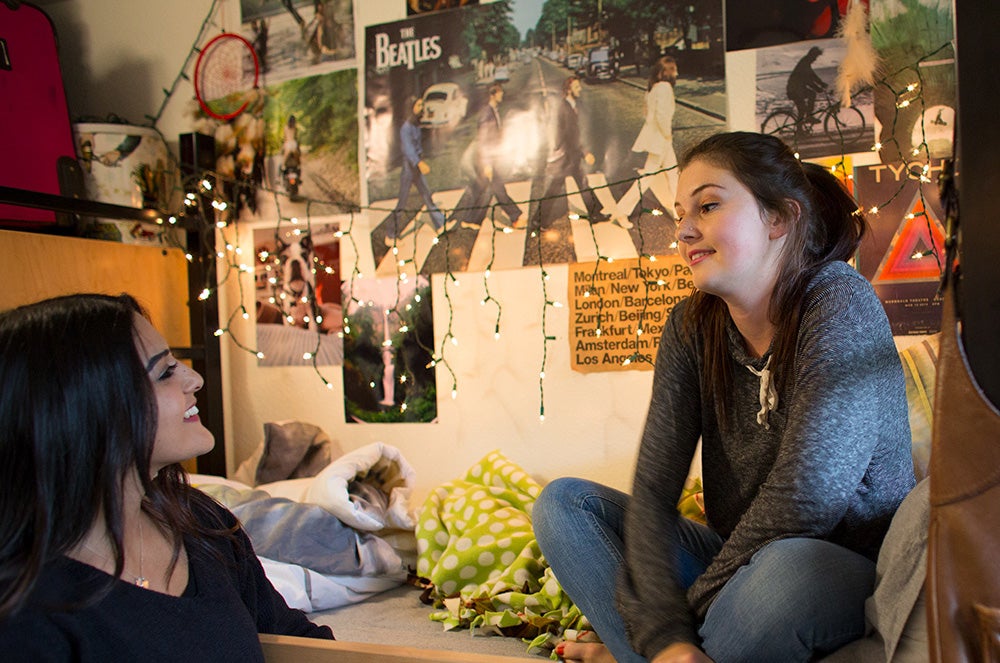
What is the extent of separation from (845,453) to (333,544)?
1.21 m

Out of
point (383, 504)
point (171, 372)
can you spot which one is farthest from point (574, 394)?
point (171, 372)

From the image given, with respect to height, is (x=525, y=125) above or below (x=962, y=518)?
above

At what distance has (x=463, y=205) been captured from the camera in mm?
2229

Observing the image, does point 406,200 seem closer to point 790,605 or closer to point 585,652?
point 585,652

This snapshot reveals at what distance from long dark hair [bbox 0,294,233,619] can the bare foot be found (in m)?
0.64

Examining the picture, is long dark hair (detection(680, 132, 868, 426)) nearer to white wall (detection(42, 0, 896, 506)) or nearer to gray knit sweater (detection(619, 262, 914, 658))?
gray knit sweater (detection(619, 262, 914, 658))

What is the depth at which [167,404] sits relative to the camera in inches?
36.2

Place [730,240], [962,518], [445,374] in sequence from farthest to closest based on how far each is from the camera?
[445,374] < [730,240] < [962,518]

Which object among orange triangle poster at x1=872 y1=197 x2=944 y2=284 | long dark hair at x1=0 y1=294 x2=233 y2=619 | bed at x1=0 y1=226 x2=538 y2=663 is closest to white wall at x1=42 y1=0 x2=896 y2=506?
bed at x1=0 y1=226 x2=538 y2=663

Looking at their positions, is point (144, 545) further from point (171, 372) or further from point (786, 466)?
point (786, 466)

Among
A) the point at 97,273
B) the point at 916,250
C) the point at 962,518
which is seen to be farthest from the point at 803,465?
the point at 97,273

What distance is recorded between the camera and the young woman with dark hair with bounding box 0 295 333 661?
76cm

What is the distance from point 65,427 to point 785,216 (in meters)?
0.92

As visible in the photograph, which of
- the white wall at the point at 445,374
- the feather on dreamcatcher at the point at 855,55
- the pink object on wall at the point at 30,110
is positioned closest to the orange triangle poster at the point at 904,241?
the feather on dreamcatcher at the point at 855,55
